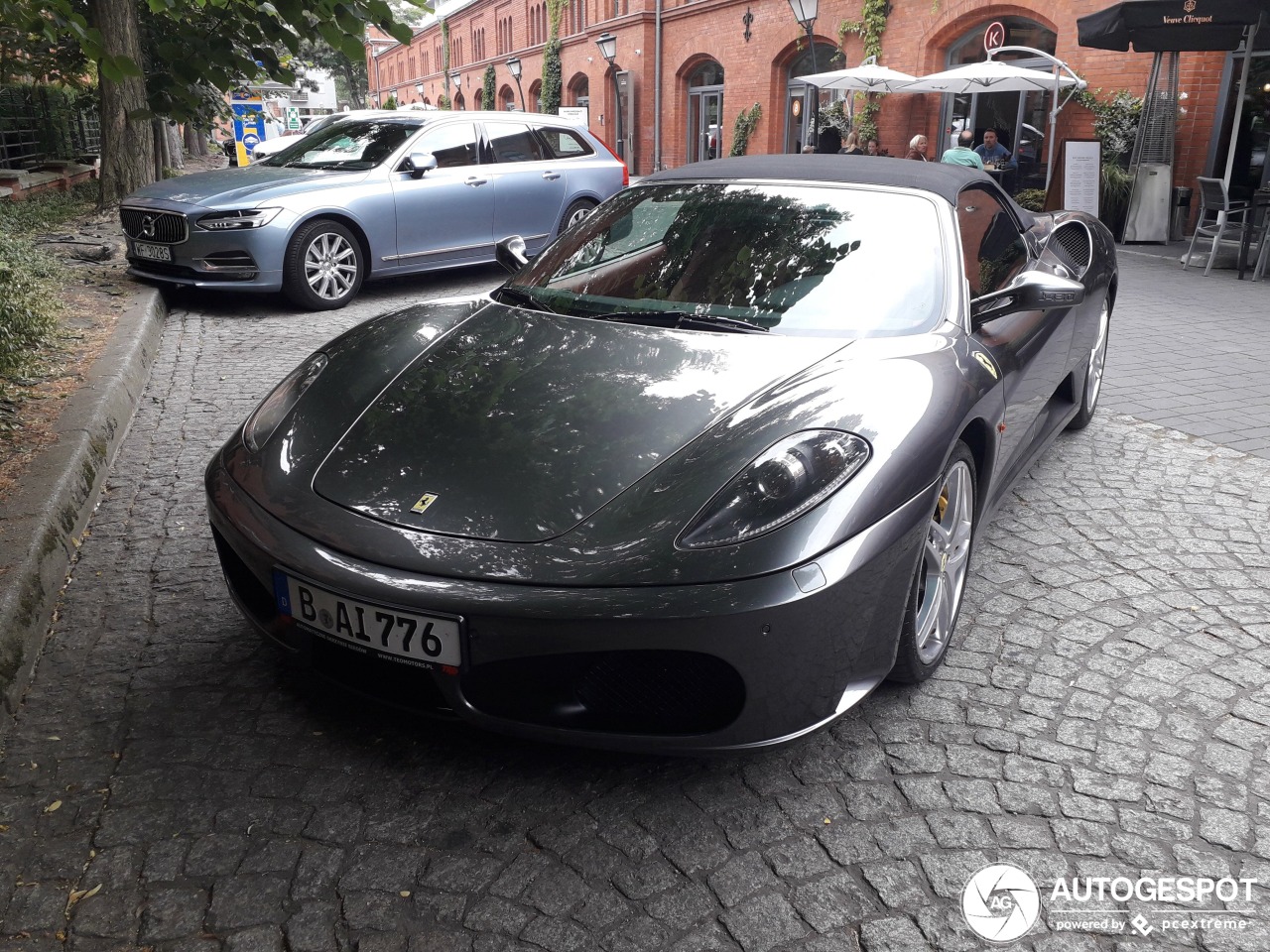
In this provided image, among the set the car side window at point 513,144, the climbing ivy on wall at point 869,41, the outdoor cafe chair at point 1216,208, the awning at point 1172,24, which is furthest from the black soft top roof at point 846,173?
the climbing ivy on wall at point 869,41

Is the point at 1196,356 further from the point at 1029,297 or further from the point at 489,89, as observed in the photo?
the point at 489,89

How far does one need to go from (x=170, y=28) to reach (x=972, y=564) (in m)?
3.63

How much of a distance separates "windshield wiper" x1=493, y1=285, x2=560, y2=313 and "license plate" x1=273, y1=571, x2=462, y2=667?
1358mm

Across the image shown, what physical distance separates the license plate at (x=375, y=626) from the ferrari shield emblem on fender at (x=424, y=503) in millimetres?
249

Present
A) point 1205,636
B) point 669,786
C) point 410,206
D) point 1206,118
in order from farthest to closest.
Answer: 1. point 1206,118
2. point 410,206
3. point 1205,636
4. point 669,786

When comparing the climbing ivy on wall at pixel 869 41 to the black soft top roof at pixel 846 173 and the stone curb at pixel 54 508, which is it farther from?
the stone curb at pixel 54 508

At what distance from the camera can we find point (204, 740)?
253 centimetres

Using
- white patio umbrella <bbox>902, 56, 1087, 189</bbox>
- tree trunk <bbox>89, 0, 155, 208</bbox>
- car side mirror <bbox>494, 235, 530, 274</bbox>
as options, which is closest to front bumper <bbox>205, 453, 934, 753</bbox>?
car side mirror <bbox>494, 235, 530, 274</bbox>

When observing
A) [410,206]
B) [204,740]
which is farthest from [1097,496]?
[410,206]

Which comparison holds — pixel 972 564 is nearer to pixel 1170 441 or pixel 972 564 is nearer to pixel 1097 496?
pixel 1097 496

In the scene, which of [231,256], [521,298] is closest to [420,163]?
[231,256]

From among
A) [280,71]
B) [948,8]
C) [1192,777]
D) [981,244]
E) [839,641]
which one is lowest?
[1192,777]

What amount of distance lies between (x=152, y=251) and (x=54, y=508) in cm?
500

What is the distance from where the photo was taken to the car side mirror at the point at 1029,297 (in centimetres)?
316
